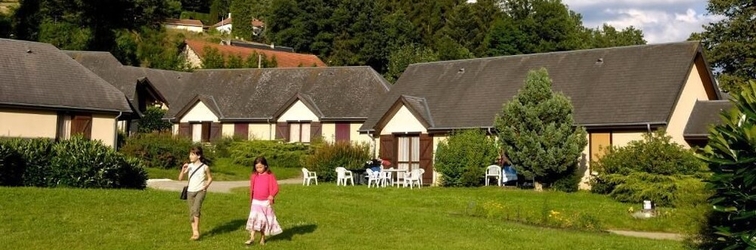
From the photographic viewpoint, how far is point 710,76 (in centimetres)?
2797

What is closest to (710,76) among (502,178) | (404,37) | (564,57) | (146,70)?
(564,57)

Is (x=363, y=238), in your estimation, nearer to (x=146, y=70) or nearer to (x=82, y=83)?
(x=82, y=83)

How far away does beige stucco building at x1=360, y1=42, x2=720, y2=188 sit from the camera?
26281 mm

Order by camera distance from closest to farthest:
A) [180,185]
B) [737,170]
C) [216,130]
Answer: [737,170] → [180,185] → [216,130]

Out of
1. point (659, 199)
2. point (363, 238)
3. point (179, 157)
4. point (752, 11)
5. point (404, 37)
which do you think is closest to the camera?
point (363, 238)

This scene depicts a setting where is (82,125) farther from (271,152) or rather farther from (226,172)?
(271,152)

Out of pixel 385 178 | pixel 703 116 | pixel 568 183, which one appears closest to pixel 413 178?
pixel 385 178

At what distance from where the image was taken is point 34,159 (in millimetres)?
18812

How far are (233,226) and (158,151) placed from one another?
1778cm

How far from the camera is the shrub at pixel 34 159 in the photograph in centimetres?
1866

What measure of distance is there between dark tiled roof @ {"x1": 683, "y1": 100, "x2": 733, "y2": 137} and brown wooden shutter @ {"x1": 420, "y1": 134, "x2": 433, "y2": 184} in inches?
366

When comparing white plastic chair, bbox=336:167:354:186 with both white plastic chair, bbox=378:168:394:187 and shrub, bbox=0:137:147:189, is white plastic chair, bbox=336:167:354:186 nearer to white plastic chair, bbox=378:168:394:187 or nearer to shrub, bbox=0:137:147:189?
white plastic chair, bbox=378:168:394:187

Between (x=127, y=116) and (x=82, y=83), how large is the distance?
2.54 metres

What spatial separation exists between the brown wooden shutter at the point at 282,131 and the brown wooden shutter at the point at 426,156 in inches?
442
